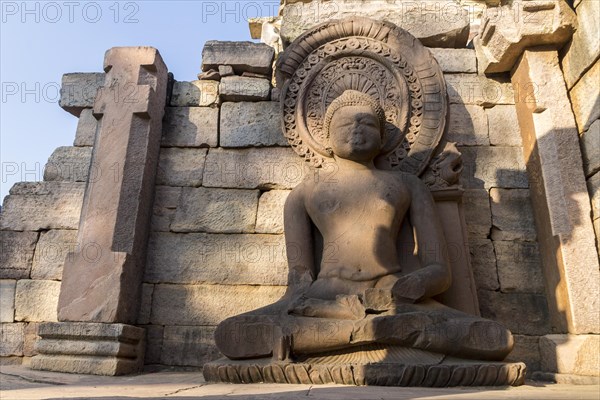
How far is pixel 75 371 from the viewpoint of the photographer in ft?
13.1

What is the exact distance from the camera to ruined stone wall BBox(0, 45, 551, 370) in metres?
4.63

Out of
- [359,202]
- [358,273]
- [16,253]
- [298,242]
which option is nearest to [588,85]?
[359,202]

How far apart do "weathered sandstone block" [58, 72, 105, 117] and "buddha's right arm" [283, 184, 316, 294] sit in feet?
8.51

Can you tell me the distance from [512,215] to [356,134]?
1754 mm

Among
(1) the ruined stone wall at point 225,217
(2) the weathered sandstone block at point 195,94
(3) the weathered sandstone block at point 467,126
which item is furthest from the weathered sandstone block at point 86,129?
(3) the weathered sandstone block at point 467,126

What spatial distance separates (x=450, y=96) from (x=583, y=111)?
4.16 ft

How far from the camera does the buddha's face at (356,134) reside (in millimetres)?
4398

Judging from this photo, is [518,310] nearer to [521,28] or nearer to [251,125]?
[521,28]

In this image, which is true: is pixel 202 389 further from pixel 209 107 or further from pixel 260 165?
pixel 209 107

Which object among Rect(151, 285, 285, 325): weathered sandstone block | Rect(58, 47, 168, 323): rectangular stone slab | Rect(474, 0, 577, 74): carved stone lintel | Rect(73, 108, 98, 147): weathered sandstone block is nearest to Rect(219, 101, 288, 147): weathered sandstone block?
Rect(58, 47, 168, 323): rectangular stone slab

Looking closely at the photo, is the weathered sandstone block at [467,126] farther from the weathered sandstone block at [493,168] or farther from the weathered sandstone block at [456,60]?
the weathered sandstone block at [456,60]

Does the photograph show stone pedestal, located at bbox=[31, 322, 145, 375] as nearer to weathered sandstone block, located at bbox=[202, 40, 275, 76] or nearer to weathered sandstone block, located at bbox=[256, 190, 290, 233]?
weathered sandstone block, located at bbox=[256, 190, 290, 233]

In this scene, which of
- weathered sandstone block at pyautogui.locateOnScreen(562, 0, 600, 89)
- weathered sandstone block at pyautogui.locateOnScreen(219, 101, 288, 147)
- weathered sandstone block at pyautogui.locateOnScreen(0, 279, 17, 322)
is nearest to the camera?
weathered sandstone block at pyautogui.locateOnScreen(562, 0, 600, 89)

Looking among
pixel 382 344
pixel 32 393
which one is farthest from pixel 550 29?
pixel 32 393
